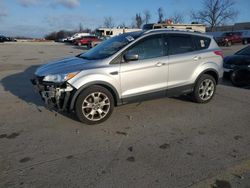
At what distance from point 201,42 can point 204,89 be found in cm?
112

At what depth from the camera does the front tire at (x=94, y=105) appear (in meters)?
Answer: 5.04

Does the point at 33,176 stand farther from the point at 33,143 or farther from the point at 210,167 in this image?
the point at 210,167

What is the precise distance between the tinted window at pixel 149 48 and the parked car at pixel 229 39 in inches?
1191

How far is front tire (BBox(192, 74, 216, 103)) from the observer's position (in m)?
6.38

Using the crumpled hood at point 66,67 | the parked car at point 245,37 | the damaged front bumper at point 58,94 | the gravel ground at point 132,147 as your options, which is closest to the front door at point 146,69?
the gravel ground at point 132,147

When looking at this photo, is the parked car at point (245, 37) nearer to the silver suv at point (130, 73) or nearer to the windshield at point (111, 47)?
the silver suv at point (130, 73)

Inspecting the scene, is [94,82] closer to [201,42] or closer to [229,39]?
[201,42]

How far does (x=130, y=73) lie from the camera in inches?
211

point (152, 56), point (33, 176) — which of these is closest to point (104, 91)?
point (152, 56)

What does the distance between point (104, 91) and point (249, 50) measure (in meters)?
6.74

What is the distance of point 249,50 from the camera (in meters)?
9.69

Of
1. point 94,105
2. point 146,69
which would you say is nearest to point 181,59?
point 146,69

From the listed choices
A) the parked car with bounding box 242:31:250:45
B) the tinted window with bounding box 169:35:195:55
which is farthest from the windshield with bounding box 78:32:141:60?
the parked car with bounding box 242:31:250:45

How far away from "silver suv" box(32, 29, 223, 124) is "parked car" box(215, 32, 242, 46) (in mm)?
29046
